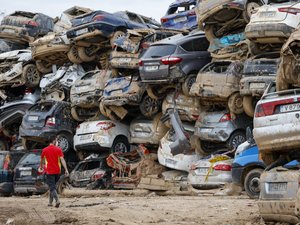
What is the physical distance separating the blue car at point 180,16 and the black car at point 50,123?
541cm

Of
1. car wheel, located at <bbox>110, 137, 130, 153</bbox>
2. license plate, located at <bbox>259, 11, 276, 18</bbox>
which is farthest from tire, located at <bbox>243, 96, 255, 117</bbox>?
car wheel, located at <bbox>110, 137, 130, 153</bbox>

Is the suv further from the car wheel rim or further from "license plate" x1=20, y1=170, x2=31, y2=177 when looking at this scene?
the car wheel rim

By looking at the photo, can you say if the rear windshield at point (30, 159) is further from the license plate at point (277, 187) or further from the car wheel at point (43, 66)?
the license plate at point (277, 187)

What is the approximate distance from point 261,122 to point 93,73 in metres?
15.8

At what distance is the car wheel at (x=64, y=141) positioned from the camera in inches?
1051

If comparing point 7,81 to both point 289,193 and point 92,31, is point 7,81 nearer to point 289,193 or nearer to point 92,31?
point 92,31

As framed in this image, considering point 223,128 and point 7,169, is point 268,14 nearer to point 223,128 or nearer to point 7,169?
point 223,128

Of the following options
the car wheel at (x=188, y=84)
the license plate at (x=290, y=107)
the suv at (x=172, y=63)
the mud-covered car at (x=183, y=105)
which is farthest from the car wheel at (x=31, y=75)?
the license plate at (x=290, y=107)

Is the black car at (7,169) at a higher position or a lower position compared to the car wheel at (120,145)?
lower

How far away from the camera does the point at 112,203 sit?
16641 mm

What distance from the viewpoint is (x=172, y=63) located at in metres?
22.9

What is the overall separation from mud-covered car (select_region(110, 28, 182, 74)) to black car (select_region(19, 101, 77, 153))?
8.53 feet

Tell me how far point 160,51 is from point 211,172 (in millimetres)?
5390

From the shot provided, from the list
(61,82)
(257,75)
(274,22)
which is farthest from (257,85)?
(61,82)
